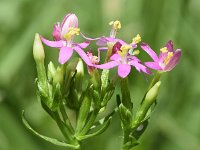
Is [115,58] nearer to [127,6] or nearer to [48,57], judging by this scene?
[48,57]

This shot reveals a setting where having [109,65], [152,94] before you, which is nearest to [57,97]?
[109,65]

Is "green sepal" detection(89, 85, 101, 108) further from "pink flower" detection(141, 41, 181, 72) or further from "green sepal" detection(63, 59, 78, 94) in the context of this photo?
"pink flower" detection(141, 41, 181, 72)

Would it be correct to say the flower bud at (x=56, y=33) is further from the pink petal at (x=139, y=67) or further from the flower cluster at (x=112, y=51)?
the pink petal at (x=139, y=67)

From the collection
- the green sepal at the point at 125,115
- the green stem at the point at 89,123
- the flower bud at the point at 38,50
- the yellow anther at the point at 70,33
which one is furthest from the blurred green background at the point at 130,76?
the green sepal at the point at 125,115

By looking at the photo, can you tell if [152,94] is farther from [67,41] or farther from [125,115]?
[67,41]

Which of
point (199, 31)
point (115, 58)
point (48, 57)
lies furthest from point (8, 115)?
point (199, 31)

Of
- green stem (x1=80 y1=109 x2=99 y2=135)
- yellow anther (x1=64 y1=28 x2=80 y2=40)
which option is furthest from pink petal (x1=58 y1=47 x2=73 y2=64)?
green stem (x1=80 y1=109 x2=99 y2=135)
